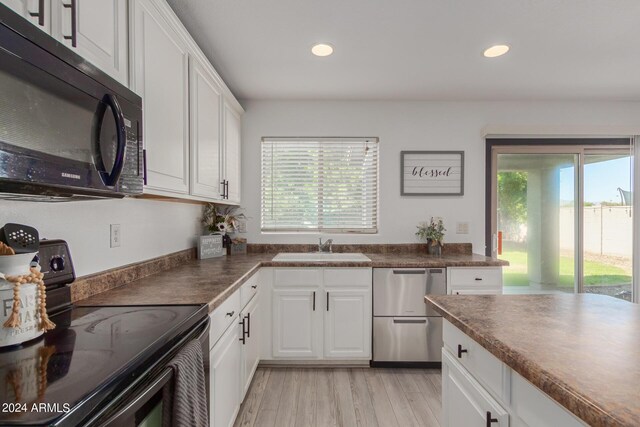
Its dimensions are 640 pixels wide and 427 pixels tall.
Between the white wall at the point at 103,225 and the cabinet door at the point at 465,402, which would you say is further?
the white wall at the point at 103,225

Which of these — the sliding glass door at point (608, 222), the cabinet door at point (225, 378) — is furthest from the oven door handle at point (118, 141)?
the sliding glass door at point (608, 222)

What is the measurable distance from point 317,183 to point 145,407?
2.48m

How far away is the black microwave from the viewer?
2.14ft

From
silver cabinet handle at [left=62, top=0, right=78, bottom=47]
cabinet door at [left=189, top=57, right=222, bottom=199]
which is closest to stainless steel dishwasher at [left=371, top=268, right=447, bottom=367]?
cabinet door at [left=189, top=57, right=222, bottom=199]

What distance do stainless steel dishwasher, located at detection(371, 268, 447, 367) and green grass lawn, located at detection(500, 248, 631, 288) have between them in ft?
3.74

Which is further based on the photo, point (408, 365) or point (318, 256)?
point (318, 256)

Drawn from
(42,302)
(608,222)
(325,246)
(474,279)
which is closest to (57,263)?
(42,302)

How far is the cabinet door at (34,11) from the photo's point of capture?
772 millimetres

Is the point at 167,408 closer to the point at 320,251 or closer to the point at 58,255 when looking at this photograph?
the point at 58,255

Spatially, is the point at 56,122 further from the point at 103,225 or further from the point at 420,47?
the point at 420,47

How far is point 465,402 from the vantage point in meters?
1.06

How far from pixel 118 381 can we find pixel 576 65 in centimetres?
333

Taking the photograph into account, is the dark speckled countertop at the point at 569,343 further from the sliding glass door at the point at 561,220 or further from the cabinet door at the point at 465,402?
the sliding glass door at the point at 561,220

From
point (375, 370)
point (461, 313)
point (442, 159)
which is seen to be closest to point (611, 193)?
point (442, 159)
